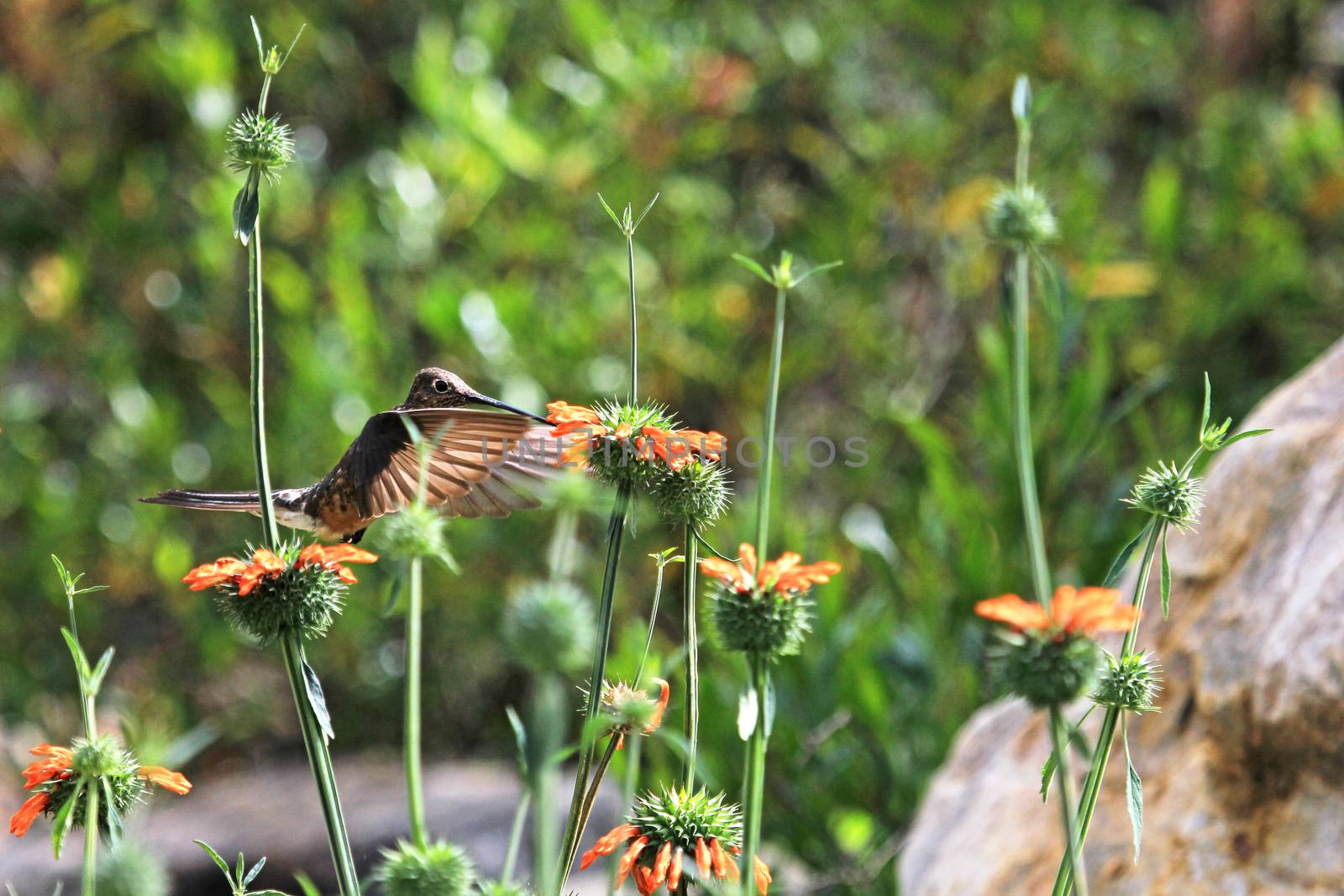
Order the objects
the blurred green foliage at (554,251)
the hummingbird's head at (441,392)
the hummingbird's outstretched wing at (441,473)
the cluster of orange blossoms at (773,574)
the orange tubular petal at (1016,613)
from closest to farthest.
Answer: the orange tubular petal at (1016,613) → the cluster of orange blossoms at (773,574) → the hummingbird's outstretched wing at (441,473) → the hummingbird's head at (441,392) → the blurred green foliage at (554,251)

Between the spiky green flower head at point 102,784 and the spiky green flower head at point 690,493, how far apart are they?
37cm

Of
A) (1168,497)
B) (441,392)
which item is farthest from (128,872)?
(1168,497)

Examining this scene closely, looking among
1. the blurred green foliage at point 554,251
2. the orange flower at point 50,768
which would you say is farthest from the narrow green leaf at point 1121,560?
the blurred green foliage at point 554,251

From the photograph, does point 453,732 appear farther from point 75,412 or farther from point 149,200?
point 149,200

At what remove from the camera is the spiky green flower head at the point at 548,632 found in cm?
78

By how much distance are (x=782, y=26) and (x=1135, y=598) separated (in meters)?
3.67

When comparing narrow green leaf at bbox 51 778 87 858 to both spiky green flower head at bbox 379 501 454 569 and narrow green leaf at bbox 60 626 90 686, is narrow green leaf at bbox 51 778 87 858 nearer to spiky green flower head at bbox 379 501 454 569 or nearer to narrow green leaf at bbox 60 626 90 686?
narrow green leaf at bbox 60 626 90 686

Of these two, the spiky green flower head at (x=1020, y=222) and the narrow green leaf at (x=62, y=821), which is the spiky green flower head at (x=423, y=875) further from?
the spiky green flower head at (x=1020, y=222)

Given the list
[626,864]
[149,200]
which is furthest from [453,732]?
[626,864]

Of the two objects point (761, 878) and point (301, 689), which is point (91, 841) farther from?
point (761, 878)

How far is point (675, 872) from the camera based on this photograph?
0.83 meters

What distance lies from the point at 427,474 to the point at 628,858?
42cm

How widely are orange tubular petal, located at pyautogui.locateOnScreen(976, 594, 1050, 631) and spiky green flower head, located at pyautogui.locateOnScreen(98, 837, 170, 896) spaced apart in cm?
54

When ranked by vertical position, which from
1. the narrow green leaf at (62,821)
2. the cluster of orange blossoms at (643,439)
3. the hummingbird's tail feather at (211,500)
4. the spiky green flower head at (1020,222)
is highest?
the spiky green flower head at (1020,222)
